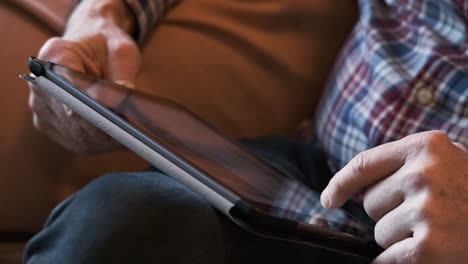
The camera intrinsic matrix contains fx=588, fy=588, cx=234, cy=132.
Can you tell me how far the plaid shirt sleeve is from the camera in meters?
0.80

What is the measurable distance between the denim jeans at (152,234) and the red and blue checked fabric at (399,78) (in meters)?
0.24

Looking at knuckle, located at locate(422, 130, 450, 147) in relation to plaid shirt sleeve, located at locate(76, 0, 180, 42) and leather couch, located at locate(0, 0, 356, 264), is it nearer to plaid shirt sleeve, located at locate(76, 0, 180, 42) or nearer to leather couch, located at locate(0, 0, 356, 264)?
leather couch, located at locate(0, 0, 356, 264)

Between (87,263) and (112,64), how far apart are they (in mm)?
261

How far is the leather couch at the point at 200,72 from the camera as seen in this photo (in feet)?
2.50

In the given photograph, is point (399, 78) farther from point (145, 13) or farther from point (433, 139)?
point (145, 13)

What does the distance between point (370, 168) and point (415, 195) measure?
0.04 m

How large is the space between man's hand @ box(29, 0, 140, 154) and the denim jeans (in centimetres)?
12

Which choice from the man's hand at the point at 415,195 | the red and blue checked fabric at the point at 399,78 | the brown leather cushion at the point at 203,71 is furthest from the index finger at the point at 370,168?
the brown leather cushion at the point at 203,71

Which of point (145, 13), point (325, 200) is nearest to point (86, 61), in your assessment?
point (145, 13)

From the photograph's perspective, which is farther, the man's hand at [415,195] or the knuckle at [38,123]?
the knuckle at [38,123]

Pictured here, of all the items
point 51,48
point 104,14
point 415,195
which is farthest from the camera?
point 104,14

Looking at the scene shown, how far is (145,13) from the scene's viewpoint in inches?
31.7

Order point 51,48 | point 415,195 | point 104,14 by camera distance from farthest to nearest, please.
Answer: point 104,14 < point 51,48 < point 415,195

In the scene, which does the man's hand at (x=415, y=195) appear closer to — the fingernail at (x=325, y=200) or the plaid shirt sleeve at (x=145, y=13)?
the fingernail at (x=325, y=200)
